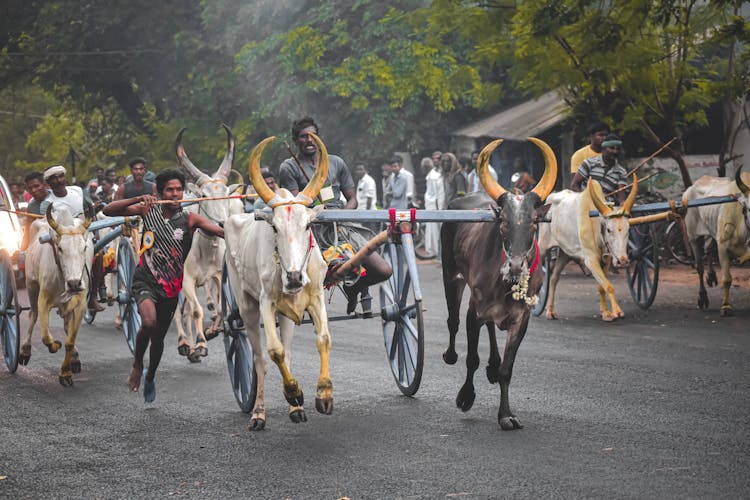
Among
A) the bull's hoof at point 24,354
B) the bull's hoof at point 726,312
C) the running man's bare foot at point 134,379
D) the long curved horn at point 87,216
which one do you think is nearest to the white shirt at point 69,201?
the long curved horn at point 87,216

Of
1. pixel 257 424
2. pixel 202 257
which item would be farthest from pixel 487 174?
pixel 202 257

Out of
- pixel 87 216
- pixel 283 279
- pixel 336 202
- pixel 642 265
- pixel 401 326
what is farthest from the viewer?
pixel 642 265

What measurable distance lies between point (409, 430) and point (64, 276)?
4.40m

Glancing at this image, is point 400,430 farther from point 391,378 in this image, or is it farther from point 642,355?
point 642,355

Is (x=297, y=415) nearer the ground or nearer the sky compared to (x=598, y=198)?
nearer the ground

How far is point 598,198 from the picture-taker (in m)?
13.4

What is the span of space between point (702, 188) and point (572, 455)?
846 centimetres

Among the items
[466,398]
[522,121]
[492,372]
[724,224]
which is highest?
[522,121]

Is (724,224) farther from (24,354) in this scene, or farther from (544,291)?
(24,354)

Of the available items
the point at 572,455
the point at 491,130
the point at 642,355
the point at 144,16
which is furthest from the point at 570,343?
the point at 144,16

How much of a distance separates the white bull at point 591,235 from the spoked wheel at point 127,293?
5419mm

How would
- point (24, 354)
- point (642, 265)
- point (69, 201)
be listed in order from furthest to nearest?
point (642, 265)
point (69, 201)
point (24, 354)

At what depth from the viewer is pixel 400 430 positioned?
780 cm

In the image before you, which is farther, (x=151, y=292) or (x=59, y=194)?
(x=59, y=194)
